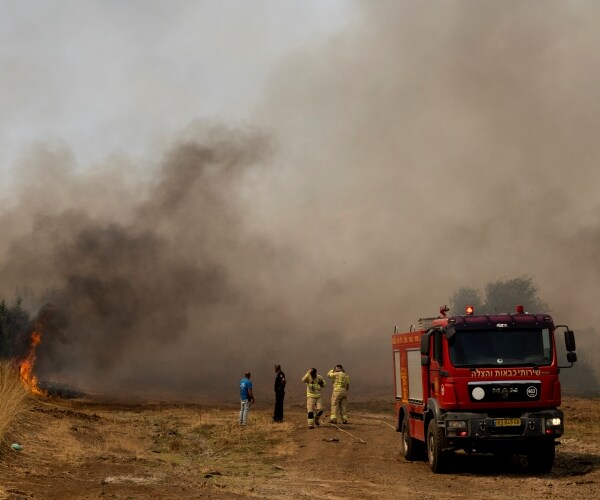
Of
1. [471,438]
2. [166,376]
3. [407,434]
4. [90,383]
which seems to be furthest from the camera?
[166,376]

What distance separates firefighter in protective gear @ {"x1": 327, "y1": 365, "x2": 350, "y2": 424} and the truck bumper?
11.6 meters

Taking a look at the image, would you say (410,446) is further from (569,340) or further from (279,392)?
(279,392)

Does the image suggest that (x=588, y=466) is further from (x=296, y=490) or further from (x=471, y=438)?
(x=296, y=490)

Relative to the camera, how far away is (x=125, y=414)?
3531cm

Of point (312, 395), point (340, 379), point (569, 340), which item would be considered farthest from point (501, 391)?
point (340, 379)

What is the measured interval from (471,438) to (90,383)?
63864mm

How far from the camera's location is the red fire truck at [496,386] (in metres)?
15.5

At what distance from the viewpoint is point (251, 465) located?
18.4 metres

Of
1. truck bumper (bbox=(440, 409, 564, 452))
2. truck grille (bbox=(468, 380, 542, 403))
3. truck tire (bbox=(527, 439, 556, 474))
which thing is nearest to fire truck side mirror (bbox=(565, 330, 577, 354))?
truck grille (bbox=(468, 380, 542, 403))

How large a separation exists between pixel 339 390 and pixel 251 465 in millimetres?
9512

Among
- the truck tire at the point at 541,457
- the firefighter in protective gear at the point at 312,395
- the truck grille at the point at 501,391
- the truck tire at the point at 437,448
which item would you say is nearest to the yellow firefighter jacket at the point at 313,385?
the firefighter in protective gear at the point at 312,395

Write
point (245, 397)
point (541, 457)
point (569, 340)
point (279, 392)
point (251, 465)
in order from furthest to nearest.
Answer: point (279, 392) → point (245, 397) → point (251, 465) → point (541, 457) → point (569, 340)

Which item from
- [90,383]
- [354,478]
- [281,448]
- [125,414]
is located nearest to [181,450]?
[281,448]

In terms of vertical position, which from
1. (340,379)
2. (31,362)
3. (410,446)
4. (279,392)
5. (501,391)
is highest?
(31,362)
